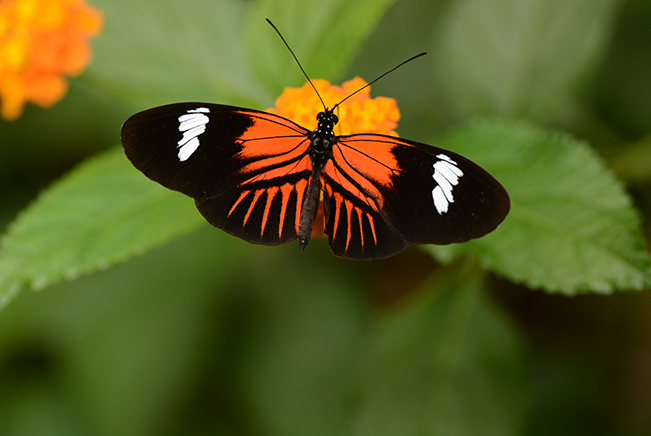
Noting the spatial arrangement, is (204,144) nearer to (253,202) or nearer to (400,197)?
(253,202)

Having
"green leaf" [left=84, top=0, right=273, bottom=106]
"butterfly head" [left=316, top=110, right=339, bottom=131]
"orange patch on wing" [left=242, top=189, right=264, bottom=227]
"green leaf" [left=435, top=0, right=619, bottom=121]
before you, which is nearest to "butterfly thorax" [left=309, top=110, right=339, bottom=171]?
"butterfly head" [left=316, top=110, right=339, bottom=131]

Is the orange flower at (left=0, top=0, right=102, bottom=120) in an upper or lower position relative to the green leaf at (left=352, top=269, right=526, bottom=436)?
upper

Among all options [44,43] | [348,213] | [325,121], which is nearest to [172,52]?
[44,43]

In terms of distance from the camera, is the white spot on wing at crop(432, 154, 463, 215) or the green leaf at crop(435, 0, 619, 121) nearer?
the white spot on wing at crop(432, 154, 463, 215)

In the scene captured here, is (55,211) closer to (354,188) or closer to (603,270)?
(354,188)

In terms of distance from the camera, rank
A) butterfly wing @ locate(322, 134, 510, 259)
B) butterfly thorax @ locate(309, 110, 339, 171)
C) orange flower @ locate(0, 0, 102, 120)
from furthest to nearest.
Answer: orange flower @ locate(0, 0, 102, 120)
butterfly thorax @ locate(309, 110, 339, 171)
butterfly wing @ locate(322, 134, 510, 259)

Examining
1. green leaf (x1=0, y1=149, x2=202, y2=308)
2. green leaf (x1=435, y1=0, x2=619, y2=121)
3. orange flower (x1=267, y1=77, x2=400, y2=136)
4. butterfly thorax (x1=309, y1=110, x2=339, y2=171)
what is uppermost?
green leaf (x1=435, y1=0, x2=619, y2=121)

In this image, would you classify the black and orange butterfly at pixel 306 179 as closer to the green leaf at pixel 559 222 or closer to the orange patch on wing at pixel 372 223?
the orange patch on wing at pixel 372 223

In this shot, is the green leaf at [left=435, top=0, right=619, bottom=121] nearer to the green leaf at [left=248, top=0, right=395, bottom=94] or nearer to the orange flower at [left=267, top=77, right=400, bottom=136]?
the green leaf at [left=248, top=0, right=395, bottom=94]

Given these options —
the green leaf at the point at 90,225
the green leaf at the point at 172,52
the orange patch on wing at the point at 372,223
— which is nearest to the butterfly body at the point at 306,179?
the orange patch on wing at the point at 372,223
